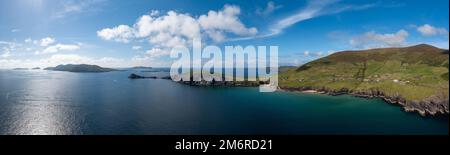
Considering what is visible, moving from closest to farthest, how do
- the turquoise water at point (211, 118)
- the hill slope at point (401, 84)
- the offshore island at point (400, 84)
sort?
the turquoise water at point (211, 118) < the offshore island at point (400, 84) < the hill slope at point (401, 84)

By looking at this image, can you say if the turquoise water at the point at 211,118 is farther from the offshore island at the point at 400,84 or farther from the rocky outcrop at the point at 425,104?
the offshore island at the point at 400,84

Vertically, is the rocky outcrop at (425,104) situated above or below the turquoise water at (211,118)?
above

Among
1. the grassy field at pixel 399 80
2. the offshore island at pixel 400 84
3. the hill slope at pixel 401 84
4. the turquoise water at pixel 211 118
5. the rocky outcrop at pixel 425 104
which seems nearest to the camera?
the turquoise water at pixel 211 118

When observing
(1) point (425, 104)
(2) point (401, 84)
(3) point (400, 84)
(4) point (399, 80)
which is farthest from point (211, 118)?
(4) point (399, 80)

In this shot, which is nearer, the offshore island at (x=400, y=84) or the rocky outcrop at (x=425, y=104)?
the rocky outcrop at (x=425, y=104)

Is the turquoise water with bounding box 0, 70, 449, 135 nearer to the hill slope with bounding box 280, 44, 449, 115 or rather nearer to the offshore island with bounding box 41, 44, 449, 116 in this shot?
the offshore island with bounding box 41, 44, 449, 116

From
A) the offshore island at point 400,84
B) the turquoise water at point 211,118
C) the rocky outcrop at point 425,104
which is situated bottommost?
the turquoise water at point 211,118

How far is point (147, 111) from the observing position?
100812 millimetres

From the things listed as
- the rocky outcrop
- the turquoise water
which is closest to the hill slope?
the rocky outcrop

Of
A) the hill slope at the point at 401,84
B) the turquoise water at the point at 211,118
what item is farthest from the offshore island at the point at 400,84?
the turquoise water at the point at 211,118

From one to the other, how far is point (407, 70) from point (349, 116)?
358 feet

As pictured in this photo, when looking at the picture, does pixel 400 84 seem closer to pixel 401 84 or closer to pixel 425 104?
pixel 401 84
